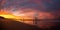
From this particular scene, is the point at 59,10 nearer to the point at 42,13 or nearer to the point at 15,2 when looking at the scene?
the point at 42,13

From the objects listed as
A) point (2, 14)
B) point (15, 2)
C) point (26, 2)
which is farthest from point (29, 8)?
point (2, 14)

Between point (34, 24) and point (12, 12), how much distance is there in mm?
412

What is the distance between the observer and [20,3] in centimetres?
198

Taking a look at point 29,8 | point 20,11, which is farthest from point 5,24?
point 29,8

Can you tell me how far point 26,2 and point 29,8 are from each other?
0.11m

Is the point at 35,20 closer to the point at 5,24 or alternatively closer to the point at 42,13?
the point at 42,13

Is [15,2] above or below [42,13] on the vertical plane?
above

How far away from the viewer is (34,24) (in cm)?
192

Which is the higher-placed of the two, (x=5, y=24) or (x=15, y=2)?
(x=15, y=2)

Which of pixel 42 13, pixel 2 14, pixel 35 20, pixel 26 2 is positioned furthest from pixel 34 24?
pixel 2 14

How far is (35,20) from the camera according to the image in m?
1.92

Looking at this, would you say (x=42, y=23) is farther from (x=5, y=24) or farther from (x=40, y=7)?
(x=5, y=24)

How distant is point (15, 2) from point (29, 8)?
0.83 feet

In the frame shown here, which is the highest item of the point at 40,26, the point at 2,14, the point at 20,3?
the point at 20,3
